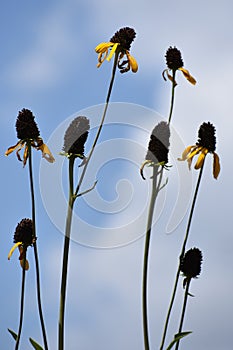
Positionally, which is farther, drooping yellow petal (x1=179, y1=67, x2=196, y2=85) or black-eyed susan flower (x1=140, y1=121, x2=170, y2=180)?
drooping yellow petal (x1=179, y1=67, x2=196, y2=85)

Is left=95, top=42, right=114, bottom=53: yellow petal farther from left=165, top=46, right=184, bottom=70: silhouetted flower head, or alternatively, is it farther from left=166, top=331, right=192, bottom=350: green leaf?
left=166, top=331, right=192, bottom=350: green leaf

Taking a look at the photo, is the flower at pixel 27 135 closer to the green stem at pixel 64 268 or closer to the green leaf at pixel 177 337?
the green stem at pixel 64 268

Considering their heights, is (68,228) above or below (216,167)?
below

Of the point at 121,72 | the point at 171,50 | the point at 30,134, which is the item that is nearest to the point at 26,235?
the point at 30,134

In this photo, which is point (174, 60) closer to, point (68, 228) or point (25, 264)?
point (68, 228)

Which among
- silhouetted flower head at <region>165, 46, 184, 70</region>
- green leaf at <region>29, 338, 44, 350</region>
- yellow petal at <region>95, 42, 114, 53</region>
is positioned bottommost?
green leaf at <region>29, 338, 44, 350</region>

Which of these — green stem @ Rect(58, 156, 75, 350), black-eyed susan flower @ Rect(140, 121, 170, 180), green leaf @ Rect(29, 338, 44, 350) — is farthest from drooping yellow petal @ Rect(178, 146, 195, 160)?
green leaf @ Rect(29, 338, 44, 350)

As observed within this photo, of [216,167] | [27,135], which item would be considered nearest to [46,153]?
[27,135]
